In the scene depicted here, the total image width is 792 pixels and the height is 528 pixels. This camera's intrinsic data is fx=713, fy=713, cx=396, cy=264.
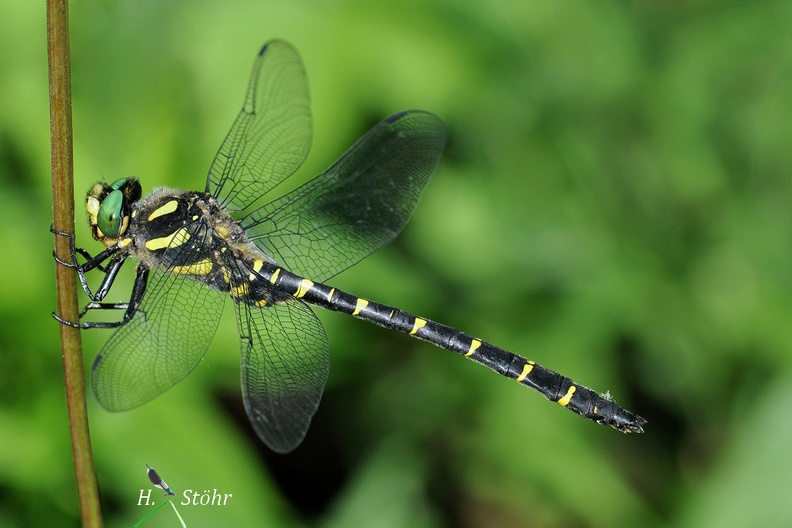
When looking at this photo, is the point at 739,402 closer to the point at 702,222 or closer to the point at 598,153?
the point at 702,222

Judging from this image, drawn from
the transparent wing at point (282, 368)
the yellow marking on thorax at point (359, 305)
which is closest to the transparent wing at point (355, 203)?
the yellow marking on thorax at point (359, 305)

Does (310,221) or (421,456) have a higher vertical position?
(310,221)

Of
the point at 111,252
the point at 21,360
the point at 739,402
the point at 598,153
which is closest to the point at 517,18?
the point at 598,153

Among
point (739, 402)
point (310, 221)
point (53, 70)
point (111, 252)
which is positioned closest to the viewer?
point (53, 70)

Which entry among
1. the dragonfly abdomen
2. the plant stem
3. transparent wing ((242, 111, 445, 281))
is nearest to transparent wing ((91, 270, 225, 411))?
the dragonfly abdomen

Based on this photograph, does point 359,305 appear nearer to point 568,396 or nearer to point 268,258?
point 268,258

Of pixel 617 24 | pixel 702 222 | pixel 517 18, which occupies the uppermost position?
pixel 617 24

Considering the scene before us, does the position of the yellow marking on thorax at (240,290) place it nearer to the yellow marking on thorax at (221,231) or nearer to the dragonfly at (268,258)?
the dragonfly at (268,258)

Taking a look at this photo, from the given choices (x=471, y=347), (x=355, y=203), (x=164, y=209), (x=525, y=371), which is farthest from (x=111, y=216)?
(x=525, y=371)
